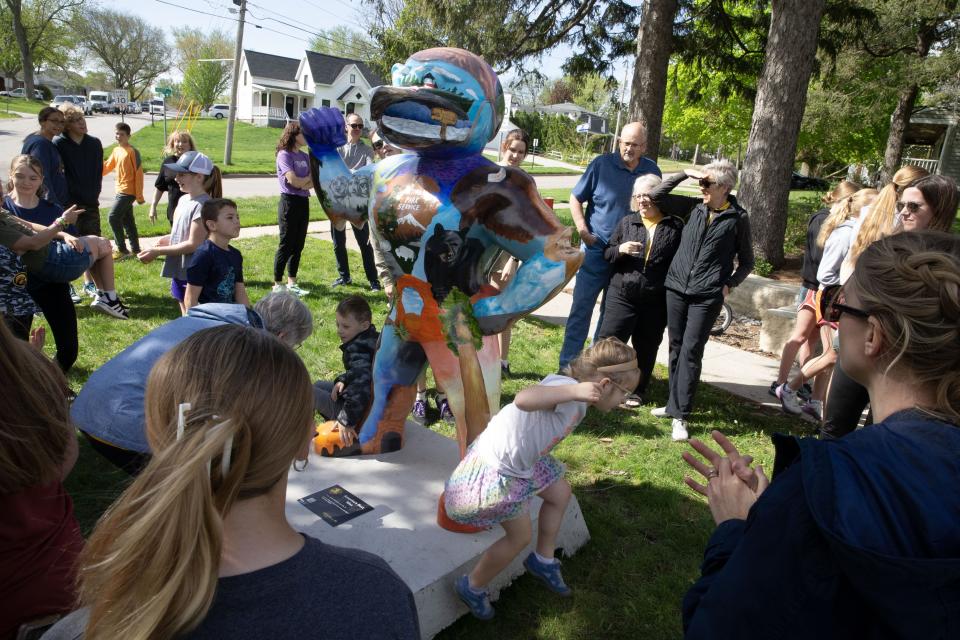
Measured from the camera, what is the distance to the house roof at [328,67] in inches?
1684

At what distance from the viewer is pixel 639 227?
4.43 metres

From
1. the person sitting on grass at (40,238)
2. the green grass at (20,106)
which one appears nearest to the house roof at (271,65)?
the green grass at (20,106)

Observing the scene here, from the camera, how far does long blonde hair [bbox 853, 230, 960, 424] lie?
1165 millimetres

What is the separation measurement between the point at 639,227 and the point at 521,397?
2.56 m

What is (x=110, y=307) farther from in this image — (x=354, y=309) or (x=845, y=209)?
(x=845, y=209)

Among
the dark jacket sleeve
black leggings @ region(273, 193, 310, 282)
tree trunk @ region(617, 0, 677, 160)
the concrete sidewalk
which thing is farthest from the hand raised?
tree trunk @ region(617, 0, 677, 160)

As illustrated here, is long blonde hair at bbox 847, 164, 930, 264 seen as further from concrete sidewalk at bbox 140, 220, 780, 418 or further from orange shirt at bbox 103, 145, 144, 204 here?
orange shirt at bbox 103, 145, 144, 204

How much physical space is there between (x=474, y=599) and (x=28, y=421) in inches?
64.4

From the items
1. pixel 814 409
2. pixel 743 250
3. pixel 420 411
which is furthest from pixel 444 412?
pixel 814 409

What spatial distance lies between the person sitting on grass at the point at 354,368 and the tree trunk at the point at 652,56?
6336mm

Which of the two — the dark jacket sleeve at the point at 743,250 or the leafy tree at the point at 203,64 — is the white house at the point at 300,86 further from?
the dark jacket sleeve at the point at 743,250

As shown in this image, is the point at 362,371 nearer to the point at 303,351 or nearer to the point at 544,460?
the point at 544,460

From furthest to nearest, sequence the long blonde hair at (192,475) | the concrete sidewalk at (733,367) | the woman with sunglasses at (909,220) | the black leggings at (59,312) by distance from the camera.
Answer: the concrete sidewalk at (733,367)
the black leggings at (59,312)
the woman with sunglasses at (909,220)
the long blonde hair at (192,475)

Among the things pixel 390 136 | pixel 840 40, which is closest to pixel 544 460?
pixel 390 136
